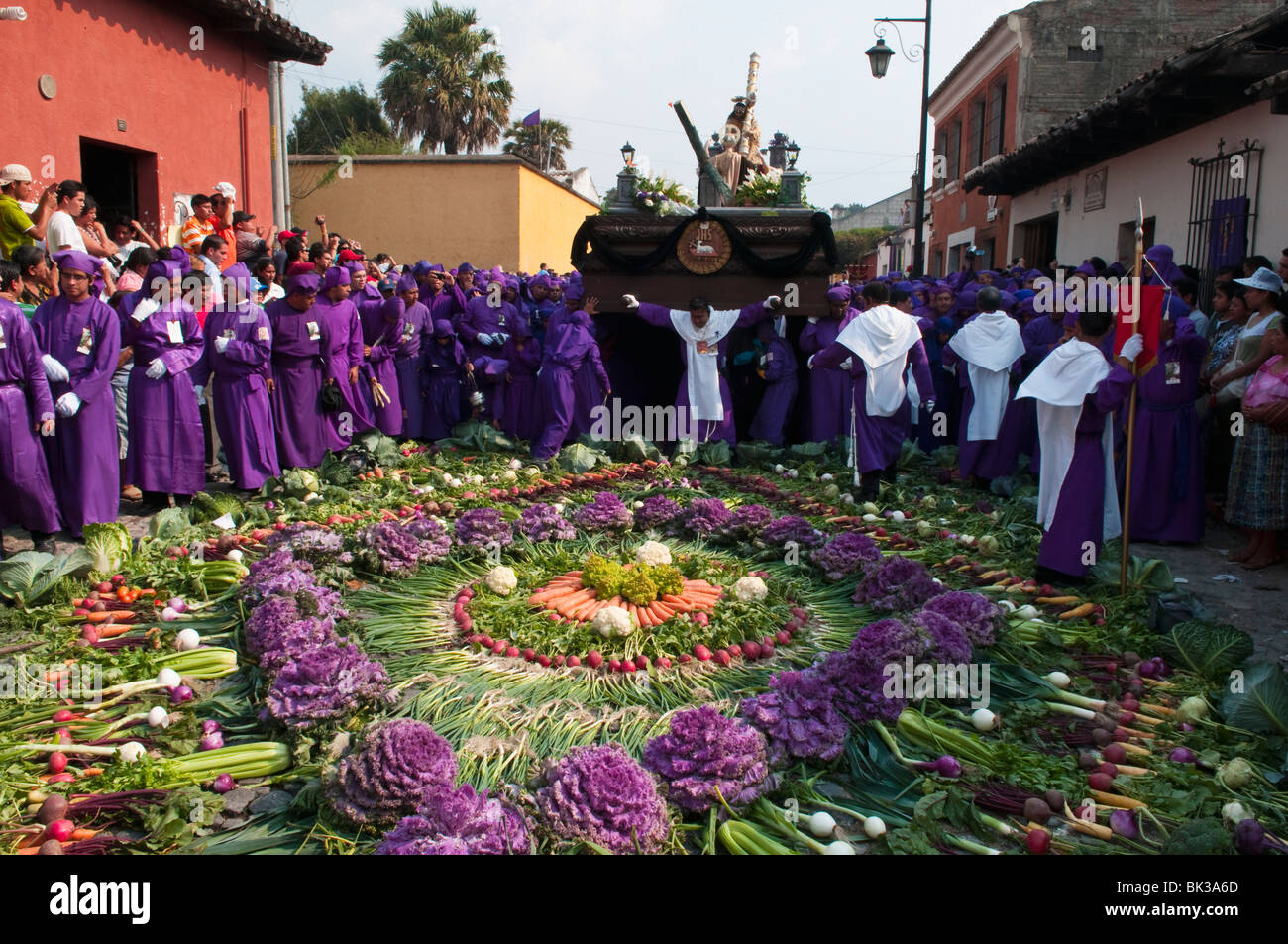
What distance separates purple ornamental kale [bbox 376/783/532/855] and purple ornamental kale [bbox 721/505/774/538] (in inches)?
137

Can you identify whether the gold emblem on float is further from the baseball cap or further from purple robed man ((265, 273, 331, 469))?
the baseball cap

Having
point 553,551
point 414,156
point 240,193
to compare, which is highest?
point 414,156

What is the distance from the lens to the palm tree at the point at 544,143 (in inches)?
1475

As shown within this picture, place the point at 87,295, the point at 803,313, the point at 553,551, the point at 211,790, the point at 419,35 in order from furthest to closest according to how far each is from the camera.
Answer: the point at 419,35, the point at 803,313, the point at 87,295, the point at 553,551, the point at 211,790

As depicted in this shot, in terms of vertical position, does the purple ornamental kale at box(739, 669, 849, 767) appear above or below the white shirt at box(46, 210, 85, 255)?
below

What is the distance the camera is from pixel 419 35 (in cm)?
3206

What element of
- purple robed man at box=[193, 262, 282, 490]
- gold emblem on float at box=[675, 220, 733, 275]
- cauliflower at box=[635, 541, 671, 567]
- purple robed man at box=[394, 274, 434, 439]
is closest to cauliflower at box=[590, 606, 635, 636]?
cauliflower at box=[635, 541, 671, 567]

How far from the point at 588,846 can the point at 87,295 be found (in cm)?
550

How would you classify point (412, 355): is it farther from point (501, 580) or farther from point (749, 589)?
point (749, 589)

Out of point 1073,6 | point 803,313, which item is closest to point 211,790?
point 803,313

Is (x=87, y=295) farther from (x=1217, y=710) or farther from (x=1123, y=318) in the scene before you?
(x=1217, y=710)

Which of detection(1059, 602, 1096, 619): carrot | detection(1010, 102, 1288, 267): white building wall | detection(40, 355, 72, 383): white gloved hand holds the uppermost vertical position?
detection(1010, 102, 1288, 267): white building wall

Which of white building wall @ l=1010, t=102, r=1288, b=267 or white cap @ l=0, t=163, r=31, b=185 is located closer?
white cap @ l=0, t=163, r=31, b=185

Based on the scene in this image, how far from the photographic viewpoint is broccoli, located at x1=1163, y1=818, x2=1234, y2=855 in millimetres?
2924
